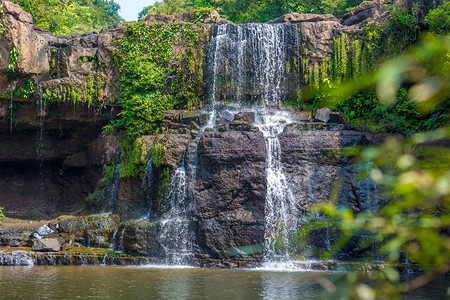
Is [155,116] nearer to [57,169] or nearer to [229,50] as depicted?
[229,50]

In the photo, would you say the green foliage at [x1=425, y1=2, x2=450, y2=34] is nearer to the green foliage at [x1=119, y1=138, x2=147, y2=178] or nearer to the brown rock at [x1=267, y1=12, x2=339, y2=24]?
the brown rock at [x1=267, y1=12, x2=339, y2=24]

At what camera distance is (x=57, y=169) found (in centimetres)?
1845

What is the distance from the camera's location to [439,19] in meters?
14.2

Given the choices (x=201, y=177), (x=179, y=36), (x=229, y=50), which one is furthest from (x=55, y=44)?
(x=201, y=177)

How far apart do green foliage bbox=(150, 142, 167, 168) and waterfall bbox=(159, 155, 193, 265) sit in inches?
34.0

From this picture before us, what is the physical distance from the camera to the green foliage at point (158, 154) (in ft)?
43.8

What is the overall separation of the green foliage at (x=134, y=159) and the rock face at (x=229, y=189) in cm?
215

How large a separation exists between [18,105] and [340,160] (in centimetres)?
1097

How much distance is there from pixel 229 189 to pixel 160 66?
6630mm

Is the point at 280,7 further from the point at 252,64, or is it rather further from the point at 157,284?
the point at 157,284

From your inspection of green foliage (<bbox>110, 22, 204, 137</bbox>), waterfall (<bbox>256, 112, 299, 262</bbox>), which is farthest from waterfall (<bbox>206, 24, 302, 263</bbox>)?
waterfall (<bbox>256, 112, 299, 262</bbox>)

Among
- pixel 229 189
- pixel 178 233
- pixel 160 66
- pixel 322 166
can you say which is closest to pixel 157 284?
pixel 178 233

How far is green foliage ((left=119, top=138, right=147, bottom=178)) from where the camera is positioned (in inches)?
554

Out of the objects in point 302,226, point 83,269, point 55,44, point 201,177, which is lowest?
point 83,269
